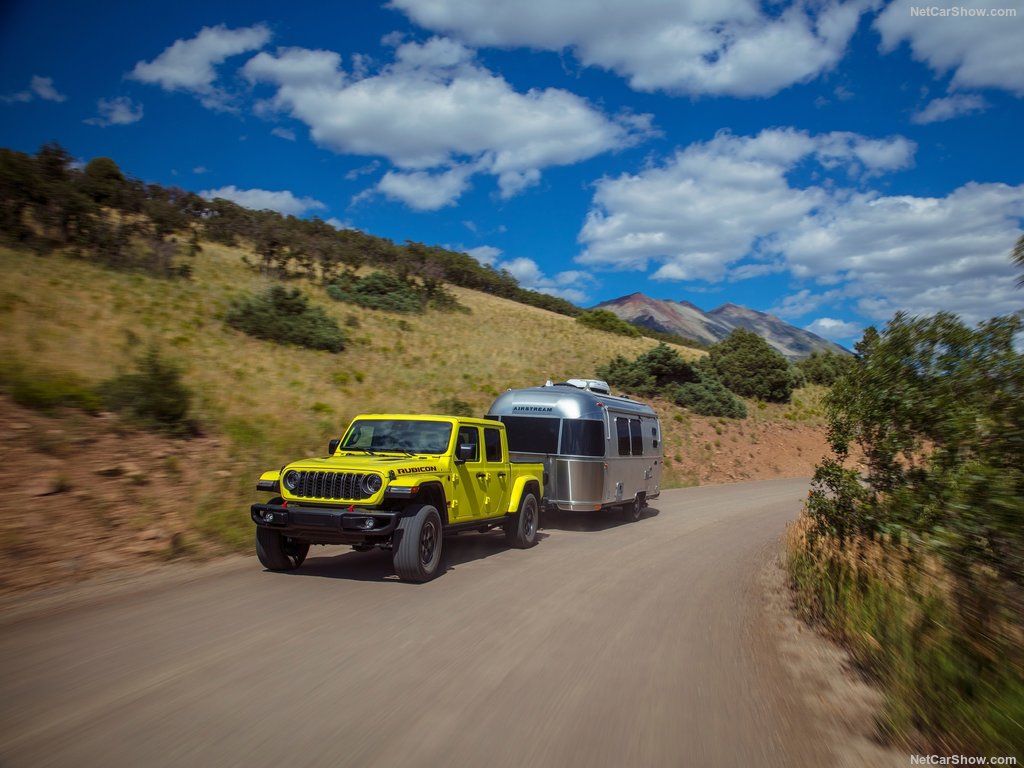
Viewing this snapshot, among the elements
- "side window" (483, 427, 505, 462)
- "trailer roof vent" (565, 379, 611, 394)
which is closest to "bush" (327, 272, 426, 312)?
"trailer roof vent" (565, 379, 611, 394)

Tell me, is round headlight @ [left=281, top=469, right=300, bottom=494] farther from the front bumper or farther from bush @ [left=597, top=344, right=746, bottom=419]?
bush @ [left=597, top=344, right=746, bottom=419]

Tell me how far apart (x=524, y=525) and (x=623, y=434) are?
4.14 metres

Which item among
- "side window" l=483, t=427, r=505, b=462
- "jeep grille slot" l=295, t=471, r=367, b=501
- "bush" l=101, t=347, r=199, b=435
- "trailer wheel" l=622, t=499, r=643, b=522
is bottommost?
"trailer wheel" l=622, t=499, r=643, b=522

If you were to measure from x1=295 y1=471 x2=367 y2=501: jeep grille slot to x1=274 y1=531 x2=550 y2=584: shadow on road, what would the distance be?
3.51 feet

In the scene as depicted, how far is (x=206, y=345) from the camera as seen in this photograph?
77.4 ft

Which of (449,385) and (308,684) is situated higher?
(449,385)

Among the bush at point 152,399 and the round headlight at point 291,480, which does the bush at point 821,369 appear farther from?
the round headlight at point 291,480

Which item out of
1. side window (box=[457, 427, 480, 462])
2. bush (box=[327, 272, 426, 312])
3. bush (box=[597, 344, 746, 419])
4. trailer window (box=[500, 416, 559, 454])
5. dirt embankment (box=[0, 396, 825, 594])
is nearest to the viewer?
dirt embankment (box=[0, 396, 825, 594])

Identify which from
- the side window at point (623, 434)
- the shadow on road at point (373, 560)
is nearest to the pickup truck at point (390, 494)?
the shadow on road at point (373, 560)

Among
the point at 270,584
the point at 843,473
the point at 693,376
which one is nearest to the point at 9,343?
the point at 270,584

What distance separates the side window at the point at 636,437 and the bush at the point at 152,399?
29.3 ft

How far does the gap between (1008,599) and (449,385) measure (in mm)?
23585

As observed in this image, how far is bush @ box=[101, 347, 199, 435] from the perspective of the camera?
12.2 metres

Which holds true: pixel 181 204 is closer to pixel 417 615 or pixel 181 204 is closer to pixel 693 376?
pixel 693 376
